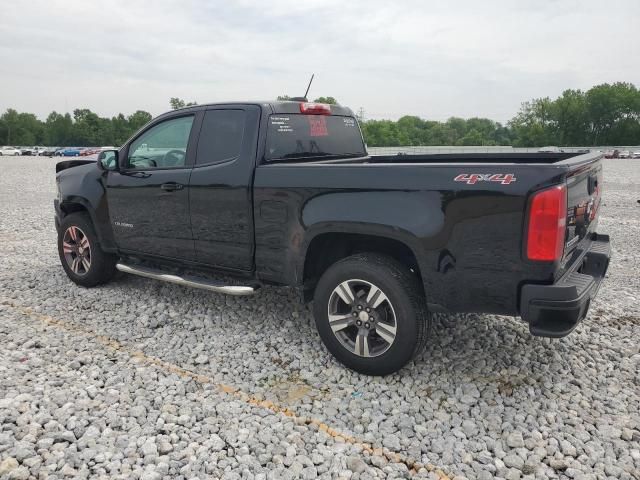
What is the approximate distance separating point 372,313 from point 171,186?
2180mm

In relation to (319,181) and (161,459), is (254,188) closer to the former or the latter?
(319,181)

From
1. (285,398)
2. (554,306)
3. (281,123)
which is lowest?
(285,398)

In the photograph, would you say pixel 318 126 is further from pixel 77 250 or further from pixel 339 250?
pixel 77 250

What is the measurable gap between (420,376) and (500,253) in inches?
45.9

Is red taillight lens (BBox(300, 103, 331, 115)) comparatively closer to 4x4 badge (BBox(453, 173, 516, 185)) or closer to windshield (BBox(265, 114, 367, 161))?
windshield (BBox(265, 114, 367, 161))

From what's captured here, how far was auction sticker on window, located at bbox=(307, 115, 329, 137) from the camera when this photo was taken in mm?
4605

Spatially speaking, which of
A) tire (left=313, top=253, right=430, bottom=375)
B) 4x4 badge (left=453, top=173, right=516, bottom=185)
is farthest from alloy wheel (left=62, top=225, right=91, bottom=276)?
4x4 badge (left=453, top=173, right=516, bottom=185)

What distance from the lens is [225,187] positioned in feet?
13.7

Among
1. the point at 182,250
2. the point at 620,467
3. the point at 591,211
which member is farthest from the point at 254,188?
the point at 620,467

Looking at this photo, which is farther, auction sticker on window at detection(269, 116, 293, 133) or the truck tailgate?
auction sticker on window at detection(269, 116, 293, 133)

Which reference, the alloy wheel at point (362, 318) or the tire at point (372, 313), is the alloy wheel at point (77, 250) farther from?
the alloy wheel at point (362, 318)

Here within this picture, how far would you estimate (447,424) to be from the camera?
3127mm

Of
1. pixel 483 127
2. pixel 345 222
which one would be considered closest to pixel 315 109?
pixel 345 222

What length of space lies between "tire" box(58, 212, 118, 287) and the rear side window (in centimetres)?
178
